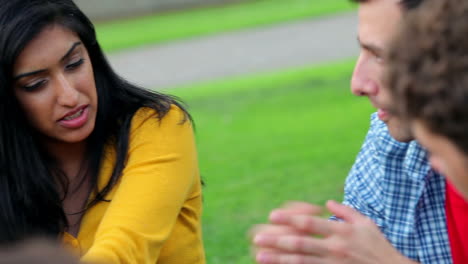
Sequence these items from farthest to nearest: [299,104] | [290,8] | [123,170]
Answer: [290,8] → [299,104] → [123,170]

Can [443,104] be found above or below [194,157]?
above

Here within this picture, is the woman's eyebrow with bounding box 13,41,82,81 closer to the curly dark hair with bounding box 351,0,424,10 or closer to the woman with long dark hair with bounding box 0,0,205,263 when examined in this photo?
the woman with long dark hair with bounding box 0,0,205,263

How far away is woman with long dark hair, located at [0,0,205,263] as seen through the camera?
267cm

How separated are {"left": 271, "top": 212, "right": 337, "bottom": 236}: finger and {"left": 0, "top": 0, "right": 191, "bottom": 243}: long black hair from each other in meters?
1.08

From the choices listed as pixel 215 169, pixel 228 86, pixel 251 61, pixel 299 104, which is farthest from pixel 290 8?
pixel 215 169

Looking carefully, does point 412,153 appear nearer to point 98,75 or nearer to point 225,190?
point 98,75

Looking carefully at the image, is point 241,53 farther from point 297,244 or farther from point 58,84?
point 297,244

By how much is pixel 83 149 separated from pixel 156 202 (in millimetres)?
458

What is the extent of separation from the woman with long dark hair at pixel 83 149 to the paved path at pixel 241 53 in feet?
25.3

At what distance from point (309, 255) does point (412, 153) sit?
0.59m

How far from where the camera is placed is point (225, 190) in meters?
6.07

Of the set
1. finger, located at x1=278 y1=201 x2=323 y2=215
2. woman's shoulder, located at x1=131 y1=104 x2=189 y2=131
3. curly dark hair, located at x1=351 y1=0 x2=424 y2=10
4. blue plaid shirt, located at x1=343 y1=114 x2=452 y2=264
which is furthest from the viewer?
woman's shoulder, located at x1=131 y1=104 x2=189 y2=131

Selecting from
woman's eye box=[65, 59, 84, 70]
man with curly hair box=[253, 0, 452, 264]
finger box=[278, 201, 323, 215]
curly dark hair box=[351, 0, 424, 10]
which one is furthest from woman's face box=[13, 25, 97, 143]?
curly dark hair box=[351, 0, 424, 10]

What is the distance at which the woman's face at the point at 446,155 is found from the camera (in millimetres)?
1551
